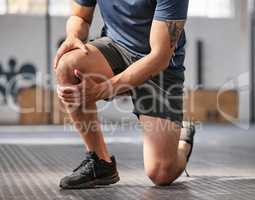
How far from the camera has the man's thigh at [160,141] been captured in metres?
2.00

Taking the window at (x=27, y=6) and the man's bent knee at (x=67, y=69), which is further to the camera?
the window at (x=27, y=6)

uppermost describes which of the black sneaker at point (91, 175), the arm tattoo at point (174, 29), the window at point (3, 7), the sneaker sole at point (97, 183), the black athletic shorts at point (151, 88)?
the window at point (3, 7)

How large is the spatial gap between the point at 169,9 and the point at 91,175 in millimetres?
646

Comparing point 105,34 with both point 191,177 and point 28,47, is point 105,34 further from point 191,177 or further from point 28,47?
point 28,47

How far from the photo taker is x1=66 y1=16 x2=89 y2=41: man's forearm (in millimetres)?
1984

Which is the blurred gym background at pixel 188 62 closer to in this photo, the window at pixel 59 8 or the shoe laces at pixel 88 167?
the window at pixel 59 8

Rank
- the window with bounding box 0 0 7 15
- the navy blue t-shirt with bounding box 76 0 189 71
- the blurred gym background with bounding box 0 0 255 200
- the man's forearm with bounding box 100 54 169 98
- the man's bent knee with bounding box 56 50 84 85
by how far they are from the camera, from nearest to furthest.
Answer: the man's forearm with bounding box 100 54 169 98 < the man's bent knee with bounding box 56 50 84 85 < the navy blue t-shirt with bounding box 76 0 189 71 < the blurred gym background with bounding box 0 0 255 200 < the window with bounding box 0 0 7 15

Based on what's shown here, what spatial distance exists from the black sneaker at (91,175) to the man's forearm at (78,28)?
441 millimetres

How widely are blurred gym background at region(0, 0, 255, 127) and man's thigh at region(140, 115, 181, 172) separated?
18.7ft

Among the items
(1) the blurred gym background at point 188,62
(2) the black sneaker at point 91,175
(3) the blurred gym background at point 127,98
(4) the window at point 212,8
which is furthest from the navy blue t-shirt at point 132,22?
(4) the window at point 212,8

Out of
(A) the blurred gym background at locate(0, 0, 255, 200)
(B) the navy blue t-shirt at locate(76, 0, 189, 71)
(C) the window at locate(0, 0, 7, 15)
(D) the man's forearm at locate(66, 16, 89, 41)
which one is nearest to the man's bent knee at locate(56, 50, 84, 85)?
(D) the man's forearm at locate(66, 16, 89, 41)

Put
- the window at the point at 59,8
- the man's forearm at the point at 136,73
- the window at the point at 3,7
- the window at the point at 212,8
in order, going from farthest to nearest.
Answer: the window at the point at 212,8
the window at the point at 59,8
the window at the point at 3,7
the man's forearm at the point at 136,73

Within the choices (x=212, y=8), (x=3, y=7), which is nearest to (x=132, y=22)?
(x=3, y=7)

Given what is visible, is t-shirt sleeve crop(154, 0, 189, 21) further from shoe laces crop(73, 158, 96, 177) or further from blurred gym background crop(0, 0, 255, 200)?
blurred gym background crop(0, 0, 255, 200)
